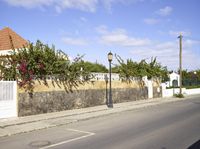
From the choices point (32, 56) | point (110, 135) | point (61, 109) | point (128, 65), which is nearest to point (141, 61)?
point (128, 65)

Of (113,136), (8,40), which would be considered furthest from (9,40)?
(113,136)

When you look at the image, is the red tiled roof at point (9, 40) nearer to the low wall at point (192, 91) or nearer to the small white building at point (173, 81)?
the low wall at point (192, 91)

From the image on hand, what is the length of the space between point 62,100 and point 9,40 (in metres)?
11.1

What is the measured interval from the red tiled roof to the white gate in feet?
36.3

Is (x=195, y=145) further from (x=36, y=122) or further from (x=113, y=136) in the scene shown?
(x=36, y=122)

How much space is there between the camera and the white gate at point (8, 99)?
15703 millimetres

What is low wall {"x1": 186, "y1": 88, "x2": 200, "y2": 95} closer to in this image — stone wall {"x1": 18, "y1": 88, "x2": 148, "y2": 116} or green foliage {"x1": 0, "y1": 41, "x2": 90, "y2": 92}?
stone wall {"x1": 18, "y1": 88, "x2": 148, "y2": 116}

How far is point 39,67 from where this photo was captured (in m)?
17.8

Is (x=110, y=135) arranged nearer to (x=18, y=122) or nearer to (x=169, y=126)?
(x=169, y=126)

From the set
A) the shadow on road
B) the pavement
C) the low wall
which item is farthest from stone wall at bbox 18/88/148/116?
the low wall

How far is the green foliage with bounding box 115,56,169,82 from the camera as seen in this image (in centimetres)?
2734

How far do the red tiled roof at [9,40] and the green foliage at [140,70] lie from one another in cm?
923

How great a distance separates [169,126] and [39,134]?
5.75 meters

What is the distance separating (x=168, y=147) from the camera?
30.6 feet
